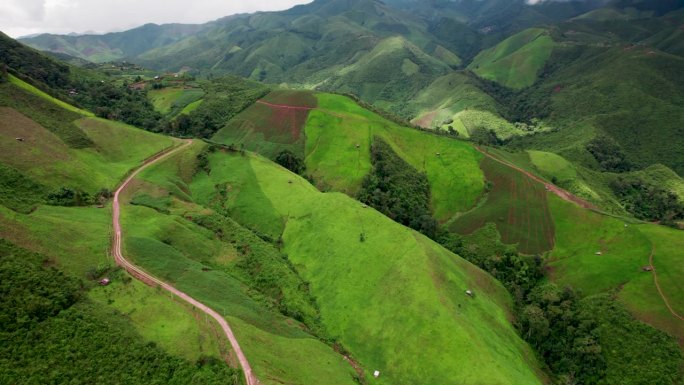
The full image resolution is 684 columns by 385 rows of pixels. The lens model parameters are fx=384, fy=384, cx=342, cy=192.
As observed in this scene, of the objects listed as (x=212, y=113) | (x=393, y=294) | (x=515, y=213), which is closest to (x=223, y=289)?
(x=393, y=294)

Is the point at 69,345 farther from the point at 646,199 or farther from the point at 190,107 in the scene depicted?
the point at 646,199

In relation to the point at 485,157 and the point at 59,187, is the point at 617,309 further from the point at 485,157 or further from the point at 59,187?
the point at 59,187

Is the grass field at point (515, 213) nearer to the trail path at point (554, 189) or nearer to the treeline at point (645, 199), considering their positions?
the trail path at point (554, 189)

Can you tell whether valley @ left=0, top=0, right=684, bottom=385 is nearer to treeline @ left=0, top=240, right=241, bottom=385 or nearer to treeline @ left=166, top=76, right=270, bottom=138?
treeline @ left=0, top=240, right=241, bottom=385

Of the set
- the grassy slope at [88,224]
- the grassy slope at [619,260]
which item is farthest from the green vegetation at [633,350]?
the grassy slope at [88,224]

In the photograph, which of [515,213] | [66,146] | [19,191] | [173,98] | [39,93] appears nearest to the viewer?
[19,191]
